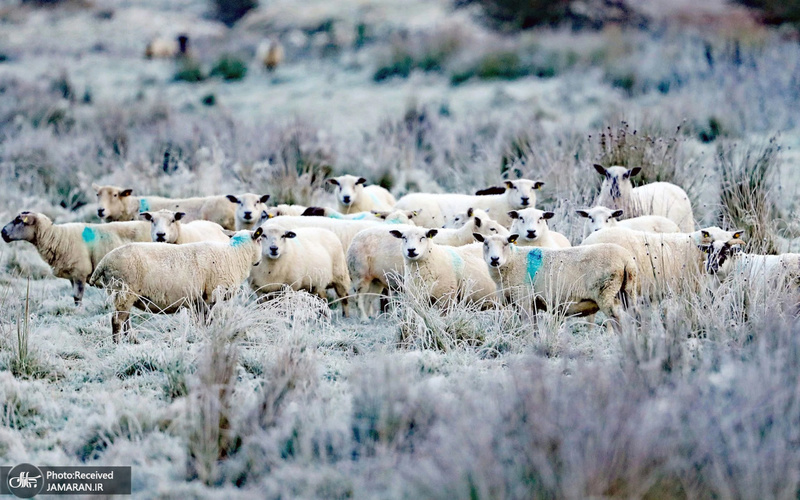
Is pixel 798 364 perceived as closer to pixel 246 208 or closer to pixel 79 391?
pixel 79 391

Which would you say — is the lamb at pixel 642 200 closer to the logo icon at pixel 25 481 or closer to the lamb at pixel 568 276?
the lamb at pixel 568 276

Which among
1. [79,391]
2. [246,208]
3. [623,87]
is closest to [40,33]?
[623,87]

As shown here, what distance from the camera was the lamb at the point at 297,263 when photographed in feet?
25.1

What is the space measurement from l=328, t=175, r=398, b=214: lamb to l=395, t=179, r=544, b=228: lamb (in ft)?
2.01

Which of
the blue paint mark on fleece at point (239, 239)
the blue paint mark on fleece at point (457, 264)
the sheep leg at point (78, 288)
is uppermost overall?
the blue paint mark on fleece at point (239, 239)

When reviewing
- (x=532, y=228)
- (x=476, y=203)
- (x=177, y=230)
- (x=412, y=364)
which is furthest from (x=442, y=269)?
(x=177, y=230)

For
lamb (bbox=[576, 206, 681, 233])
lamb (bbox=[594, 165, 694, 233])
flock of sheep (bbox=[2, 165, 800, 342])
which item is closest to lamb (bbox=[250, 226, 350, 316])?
flock of sheep (bbox=[2, 165, 800, 342])

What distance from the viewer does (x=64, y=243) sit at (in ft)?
27.3

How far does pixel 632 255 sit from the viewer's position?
6941mm

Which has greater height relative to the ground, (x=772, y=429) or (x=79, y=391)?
(x=772, y=429)

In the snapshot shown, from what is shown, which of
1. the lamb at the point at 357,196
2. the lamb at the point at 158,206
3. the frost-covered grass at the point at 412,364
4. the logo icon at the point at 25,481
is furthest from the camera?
the lamb at the point at 357,196

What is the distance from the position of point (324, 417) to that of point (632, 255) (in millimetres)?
3365

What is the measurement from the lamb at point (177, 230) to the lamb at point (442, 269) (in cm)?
202

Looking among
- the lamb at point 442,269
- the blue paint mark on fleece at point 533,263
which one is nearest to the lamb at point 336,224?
the lamb at point 442,269
